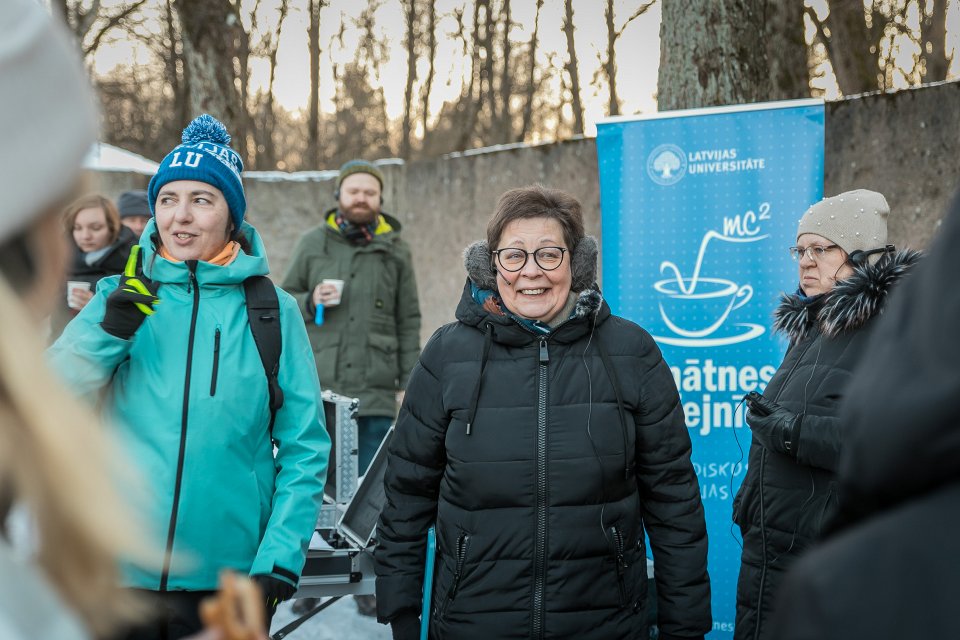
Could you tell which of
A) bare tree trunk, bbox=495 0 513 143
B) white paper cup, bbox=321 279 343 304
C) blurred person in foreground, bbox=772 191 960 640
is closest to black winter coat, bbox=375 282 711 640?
blurred person in foreground, bbox=772 191 960 640

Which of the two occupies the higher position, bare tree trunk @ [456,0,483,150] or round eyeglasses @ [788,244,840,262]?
bare tree trunk @ [456,0,483,150]

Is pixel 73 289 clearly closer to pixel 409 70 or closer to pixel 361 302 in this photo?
pixel 361 302

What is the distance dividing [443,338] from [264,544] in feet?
2.64

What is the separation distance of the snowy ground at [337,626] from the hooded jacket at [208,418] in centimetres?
220

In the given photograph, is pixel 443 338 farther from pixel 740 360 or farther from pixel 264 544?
pixel 740 360

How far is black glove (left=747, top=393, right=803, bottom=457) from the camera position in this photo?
283cm

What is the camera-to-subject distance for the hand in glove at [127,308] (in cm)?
229

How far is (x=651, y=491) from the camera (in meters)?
2.69

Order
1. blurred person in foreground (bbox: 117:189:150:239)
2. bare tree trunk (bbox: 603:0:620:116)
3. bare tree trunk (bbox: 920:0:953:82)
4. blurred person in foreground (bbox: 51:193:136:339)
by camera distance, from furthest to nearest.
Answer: bare tree trunk (bbox: 603:0:620:116)
bare tree trunk (bbox: 920:0:953:82)
blurred person in foreground (bbox: 117:189:150:239)
blurred person in foreground (bbox: 51:193:136:339)

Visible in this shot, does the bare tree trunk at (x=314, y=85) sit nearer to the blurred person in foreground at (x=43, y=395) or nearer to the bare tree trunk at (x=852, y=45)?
the bare tree trunk at (x=852, y=45)

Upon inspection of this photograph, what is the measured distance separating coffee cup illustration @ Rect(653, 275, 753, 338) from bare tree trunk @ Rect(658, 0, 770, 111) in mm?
1413

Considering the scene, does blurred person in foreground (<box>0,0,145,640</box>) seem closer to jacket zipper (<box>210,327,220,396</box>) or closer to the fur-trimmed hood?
jacket zipper (<box>210,327,220,396</box>)

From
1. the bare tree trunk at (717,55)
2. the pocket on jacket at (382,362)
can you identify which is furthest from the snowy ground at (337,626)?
the bare tree trunk at (717,55)

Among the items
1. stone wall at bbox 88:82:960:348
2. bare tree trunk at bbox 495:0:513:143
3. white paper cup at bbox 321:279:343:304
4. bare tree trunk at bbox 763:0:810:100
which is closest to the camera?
stone wall at bbox 88:82:960:348
